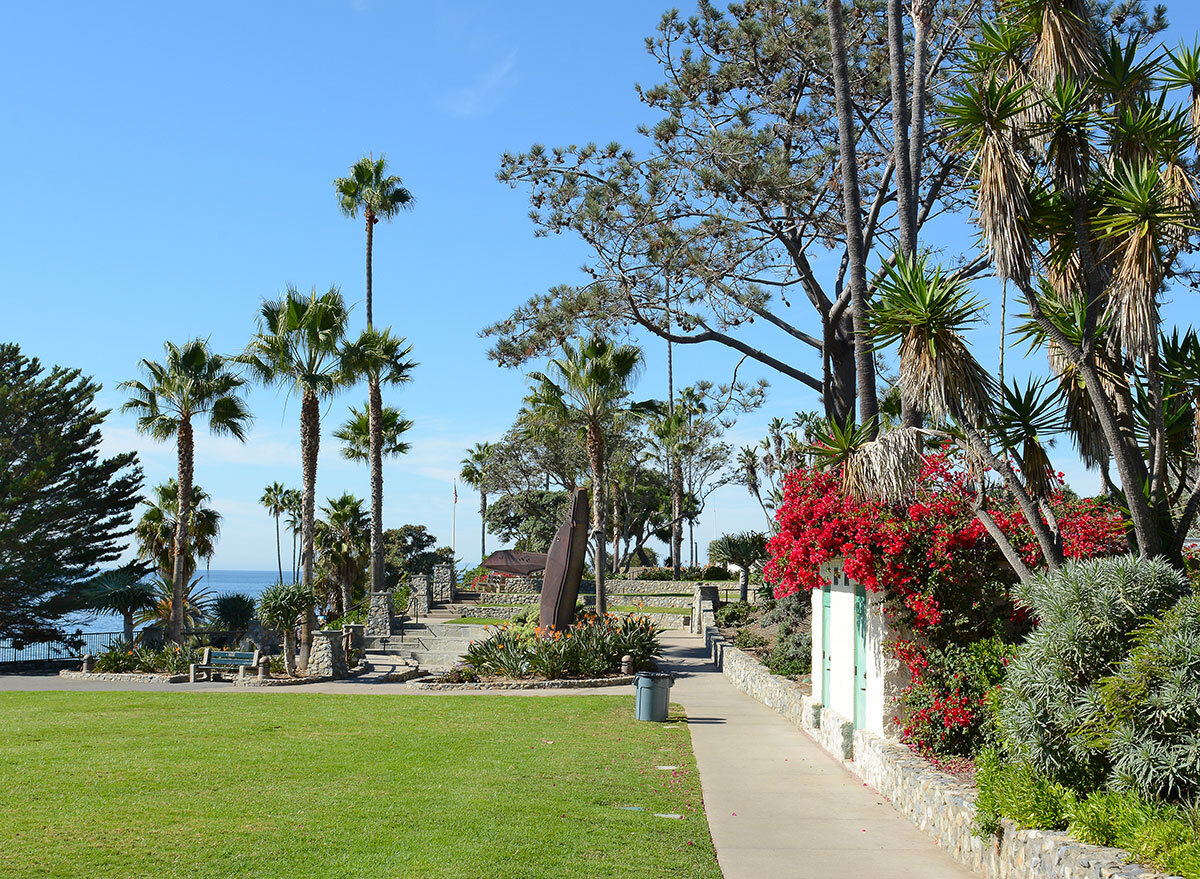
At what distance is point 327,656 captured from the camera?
23578 millimetres

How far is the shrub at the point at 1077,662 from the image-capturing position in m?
6.68

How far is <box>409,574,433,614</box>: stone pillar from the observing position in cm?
3731

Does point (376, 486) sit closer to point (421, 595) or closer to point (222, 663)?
point (421, 595)

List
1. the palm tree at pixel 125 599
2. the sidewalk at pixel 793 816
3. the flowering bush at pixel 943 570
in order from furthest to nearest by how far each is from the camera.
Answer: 1. the palm tree at pixel 125 599
2. the flowering bush at pixel 943 570
3. the sidewalk at pixel 793 816

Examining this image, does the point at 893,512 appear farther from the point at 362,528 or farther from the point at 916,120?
the point at 362,528

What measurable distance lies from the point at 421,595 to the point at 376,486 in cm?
497

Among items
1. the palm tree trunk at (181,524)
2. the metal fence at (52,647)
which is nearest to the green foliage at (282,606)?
the palm tree trunk at (181,524)

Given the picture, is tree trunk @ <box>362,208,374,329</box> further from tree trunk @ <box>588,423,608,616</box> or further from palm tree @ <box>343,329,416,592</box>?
tree trunk @ <box>588,423,608,616</box>

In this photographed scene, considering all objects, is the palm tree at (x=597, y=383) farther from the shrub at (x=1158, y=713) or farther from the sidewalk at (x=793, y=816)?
the shrub at (x=1158, y=713)

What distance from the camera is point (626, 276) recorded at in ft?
67.9

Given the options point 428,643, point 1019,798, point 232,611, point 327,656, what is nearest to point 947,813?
point 1019,798

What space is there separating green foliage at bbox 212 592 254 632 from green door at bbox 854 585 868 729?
25000 mm

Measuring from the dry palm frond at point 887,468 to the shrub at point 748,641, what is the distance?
13.4 meters

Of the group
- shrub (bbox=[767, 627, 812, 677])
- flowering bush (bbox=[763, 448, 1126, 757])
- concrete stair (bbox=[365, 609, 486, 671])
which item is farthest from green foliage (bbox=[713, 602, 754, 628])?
flowering bush (bbox=[763, 448, 1126, 757])
